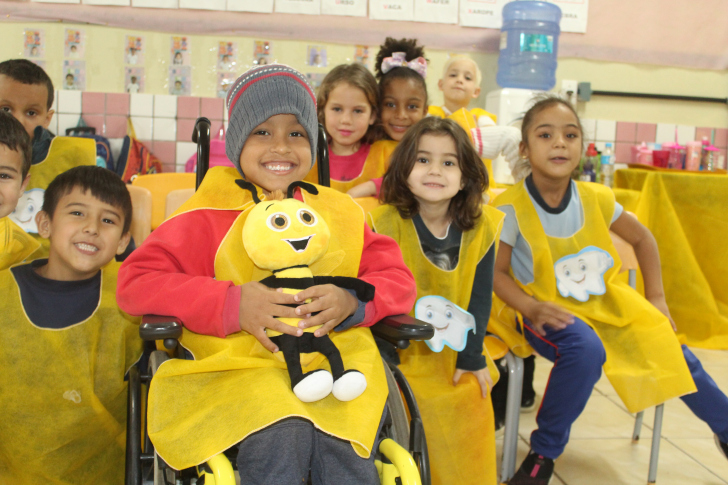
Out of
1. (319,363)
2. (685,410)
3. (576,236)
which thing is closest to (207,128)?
(319,363)

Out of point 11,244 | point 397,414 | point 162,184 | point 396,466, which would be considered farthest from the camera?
point 162,184

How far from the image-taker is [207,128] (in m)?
1.38

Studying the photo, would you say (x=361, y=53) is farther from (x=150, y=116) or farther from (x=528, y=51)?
(x=150, y=116)

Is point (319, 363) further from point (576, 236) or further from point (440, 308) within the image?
point (576, 236)

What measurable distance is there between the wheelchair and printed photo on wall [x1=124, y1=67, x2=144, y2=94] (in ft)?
8.25

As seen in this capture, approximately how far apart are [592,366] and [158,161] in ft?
8.63

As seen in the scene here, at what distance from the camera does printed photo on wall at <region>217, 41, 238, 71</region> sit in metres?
3.41

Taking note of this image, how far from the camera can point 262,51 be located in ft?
11.3

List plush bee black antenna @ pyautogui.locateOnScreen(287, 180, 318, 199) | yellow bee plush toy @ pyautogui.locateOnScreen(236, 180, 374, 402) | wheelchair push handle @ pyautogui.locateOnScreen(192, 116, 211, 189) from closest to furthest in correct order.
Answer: yellow bee plush toy @ pyautogui.locateOnScreen(236, 180, 374, 402) < plush bee black antenna @ pyautogui.locateOnScreen(287, 180, 318, 199) < wheelchair push handle @ pyautogui.locateOnScreen(192, 116, 211, 189)

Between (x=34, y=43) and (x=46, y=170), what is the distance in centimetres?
196

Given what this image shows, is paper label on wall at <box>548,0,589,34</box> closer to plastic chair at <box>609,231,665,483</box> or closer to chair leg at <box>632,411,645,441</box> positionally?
plastic chair at <box>609,231,665,483</box>

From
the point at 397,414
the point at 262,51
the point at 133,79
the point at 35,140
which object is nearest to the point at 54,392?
the point at 397,414

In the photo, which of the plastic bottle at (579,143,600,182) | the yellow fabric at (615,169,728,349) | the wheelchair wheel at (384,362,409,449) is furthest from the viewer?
the plastic bottle at (579,143,600,182)

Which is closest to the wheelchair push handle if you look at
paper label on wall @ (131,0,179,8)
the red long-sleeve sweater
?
the red long-sleeve sweater
